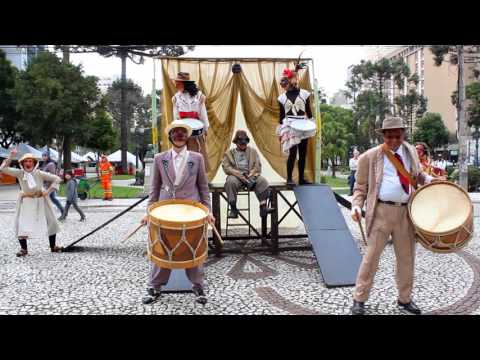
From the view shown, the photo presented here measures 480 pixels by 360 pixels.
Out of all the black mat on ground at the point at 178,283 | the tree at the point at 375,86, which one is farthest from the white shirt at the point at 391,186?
the tree at the point at 375,86

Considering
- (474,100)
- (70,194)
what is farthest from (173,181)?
(474,100)

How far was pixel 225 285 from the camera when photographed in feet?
18.6

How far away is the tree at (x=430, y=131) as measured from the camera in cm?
4241

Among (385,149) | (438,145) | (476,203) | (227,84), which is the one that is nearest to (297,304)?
(385,149)

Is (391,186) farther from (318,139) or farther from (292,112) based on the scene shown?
(318,139)

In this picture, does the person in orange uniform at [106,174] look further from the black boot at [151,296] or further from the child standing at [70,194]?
the black boot at [151,296]

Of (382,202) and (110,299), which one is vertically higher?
(382,202)

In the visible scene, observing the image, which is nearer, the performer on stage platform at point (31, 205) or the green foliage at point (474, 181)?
the performer on stage platform at point (31, 205)

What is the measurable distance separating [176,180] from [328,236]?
244 cm

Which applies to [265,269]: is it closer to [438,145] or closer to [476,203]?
[476,203]

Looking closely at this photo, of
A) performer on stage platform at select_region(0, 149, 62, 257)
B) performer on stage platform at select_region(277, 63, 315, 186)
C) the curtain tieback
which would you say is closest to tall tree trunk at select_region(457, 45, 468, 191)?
performer on stage platform at select_region(277, 63, 315, 186)

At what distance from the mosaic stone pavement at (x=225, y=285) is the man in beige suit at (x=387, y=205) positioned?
436 mm

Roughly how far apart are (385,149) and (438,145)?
144 ft

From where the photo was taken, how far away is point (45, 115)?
23.1 metres
